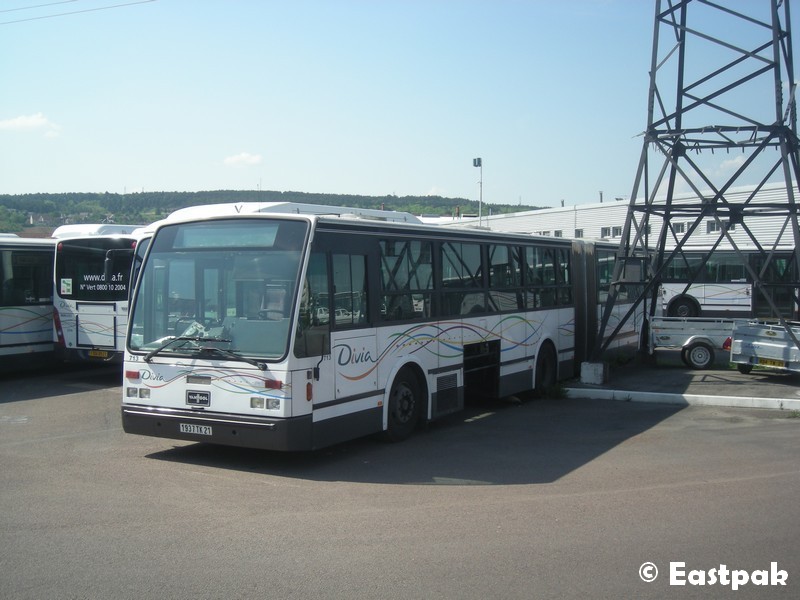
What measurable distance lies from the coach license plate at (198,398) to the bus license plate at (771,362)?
1123 centimetres

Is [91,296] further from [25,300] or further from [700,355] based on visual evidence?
[700,355]

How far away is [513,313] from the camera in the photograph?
539 inches

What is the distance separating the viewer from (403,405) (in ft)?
35.1

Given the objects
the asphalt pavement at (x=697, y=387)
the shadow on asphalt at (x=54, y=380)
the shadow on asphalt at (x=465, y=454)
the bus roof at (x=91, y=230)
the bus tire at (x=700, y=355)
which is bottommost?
the shadow on asphalt at (x=465, y=454)

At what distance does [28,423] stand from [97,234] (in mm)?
6682

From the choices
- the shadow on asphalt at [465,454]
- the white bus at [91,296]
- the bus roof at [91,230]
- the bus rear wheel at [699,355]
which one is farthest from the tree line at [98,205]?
the shadow on asphalt at [465,454]

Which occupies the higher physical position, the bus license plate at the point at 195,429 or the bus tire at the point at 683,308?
the bus tire at the point at 683,308

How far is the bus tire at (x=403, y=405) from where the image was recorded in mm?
10406

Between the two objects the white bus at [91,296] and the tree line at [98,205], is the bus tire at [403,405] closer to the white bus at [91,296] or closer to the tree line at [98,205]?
the white bus at [91,296]

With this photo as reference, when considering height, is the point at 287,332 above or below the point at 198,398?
above

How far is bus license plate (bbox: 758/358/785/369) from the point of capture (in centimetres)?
1527

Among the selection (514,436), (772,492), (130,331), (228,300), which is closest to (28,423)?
(130,331)

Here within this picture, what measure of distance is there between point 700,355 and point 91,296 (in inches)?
522

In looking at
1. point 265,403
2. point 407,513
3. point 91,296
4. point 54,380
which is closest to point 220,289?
point 265,403
